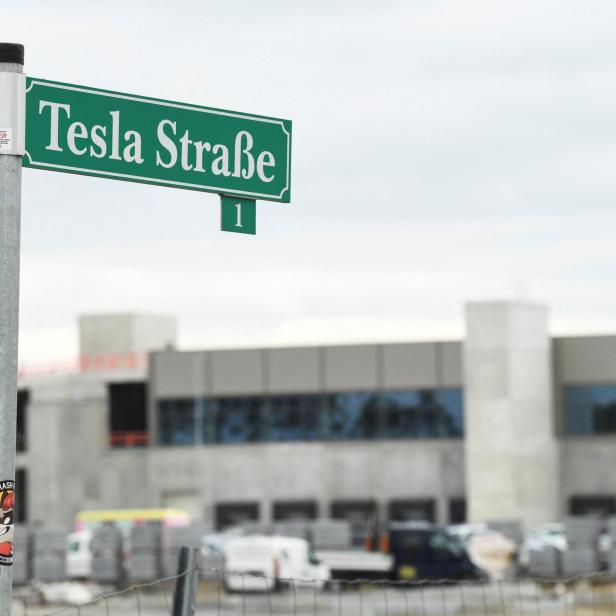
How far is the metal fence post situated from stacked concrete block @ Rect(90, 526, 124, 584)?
124 feet

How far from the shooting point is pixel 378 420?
250 ft

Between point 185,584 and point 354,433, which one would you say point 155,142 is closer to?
point 185,584

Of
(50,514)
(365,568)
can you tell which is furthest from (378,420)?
(365,568)

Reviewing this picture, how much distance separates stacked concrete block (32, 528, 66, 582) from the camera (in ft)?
143

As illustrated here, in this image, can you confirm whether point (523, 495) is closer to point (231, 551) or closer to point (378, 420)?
point (378, 420)

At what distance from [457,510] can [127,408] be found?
710 inches

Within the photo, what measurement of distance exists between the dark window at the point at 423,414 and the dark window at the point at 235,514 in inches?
291

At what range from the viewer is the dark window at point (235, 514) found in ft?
253

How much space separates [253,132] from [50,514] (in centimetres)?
7459

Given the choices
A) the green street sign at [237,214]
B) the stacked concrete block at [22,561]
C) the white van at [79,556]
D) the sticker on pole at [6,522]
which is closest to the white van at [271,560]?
the white van at [79,556]

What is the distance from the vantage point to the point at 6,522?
604 centimetres

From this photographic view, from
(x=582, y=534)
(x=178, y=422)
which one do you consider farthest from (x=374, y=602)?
(x=178, y=422)

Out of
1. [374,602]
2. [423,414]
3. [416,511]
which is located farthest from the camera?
[423,414]

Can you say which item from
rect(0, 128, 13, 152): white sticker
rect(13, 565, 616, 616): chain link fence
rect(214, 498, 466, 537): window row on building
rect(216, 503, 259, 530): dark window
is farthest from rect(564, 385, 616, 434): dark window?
rect(0, 128, 13, 152): white sticker
